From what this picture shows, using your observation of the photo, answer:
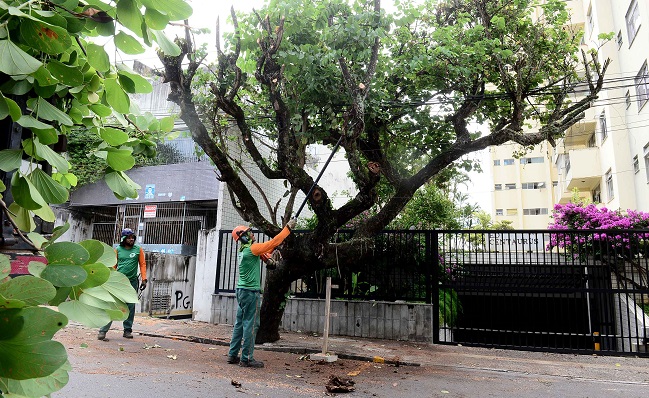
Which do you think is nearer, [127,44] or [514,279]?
[127,44]

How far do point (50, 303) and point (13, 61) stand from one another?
0.47m

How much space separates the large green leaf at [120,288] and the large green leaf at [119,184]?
1.37 feet

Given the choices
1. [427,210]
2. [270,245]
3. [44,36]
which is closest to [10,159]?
[44,36]

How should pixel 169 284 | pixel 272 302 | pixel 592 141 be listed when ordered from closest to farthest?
pixel 272 302 → pixel 169 284 → pixel 592 141

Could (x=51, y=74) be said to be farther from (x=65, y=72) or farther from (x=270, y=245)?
(x=270, y=245)

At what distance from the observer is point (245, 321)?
21.6 feet

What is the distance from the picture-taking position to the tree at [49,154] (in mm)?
828

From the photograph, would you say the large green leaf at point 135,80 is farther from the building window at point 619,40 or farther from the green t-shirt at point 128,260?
the building window at point 619,40

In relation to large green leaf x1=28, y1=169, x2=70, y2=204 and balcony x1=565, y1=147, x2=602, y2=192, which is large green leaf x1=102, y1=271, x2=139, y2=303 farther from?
balcony x1=565, y1=147, x2=602, y2=192

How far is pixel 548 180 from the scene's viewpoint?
3538cm

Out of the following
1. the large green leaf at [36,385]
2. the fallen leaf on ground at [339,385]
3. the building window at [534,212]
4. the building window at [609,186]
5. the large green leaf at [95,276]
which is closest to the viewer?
the large green leaf at [36,385]

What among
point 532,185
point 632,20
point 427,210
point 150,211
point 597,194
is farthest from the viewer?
point 532,185

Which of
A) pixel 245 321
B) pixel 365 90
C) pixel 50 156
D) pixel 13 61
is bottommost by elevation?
pixel 245 321

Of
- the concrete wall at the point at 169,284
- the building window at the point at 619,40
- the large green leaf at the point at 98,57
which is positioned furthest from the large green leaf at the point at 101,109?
the building window at the point at 619,40
